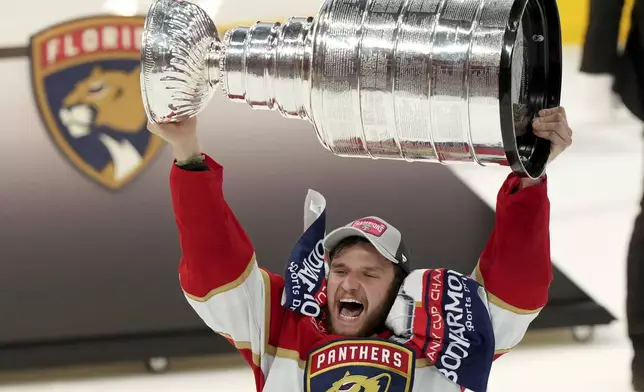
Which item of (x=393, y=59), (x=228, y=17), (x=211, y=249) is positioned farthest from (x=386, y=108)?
(x=228, y=17)

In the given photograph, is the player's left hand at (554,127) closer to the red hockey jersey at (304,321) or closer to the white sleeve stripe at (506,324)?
the red hockey jersey at (304,321)

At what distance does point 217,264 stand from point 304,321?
19 centimetres

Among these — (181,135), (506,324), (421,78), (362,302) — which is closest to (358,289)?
(362,302)

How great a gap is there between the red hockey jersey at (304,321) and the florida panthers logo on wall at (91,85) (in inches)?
41.1

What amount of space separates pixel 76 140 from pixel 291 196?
1.92ft

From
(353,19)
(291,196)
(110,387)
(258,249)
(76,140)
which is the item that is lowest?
(110,387)

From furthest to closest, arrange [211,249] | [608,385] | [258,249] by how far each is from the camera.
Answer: [258,249], [608,385], [211,249]

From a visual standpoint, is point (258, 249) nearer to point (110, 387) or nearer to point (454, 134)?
point (110, 387)

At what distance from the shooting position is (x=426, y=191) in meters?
2.31

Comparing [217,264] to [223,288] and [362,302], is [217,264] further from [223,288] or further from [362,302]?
[362,302]

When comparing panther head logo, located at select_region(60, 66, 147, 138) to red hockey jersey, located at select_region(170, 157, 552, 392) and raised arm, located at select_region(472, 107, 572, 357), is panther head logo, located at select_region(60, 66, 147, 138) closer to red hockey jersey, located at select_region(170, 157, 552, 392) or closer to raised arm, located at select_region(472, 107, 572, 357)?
red hockey jersey, located at select_region(170, 157, 552, 392)

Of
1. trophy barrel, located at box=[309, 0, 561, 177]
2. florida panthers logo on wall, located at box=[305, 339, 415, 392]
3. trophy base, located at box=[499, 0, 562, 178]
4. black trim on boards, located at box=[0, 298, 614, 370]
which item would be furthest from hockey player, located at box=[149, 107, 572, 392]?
black trim on boards, located at box=[0, 298, 614, 370]

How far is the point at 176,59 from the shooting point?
1021mm

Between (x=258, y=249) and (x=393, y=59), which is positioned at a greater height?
(x=393, y=59)
